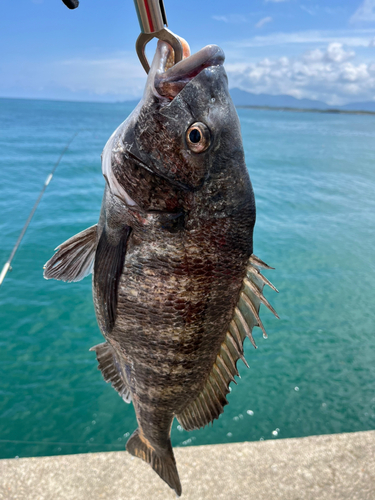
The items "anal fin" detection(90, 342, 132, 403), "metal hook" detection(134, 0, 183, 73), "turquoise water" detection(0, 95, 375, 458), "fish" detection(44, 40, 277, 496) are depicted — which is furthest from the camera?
"turquoise water" detection(0, 95, 375, 458)

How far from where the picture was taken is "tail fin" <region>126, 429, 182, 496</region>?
202 centimetres

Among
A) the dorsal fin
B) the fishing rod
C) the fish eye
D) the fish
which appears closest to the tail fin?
the dorsal fin

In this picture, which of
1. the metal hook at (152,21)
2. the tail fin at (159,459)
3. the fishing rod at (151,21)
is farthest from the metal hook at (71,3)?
the tail fin at (159,459)

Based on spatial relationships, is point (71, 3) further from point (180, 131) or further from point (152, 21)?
point (180, 131)

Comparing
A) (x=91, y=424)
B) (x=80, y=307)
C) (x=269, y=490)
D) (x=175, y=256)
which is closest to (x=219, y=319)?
(x=175, y=256)

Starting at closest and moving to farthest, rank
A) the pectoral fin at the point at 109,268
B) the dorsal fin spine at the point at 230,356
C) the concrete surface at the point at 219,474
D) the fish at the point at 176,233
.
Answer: the fish at the point at 176,233 → the pectoral fin at the point at 109,268 → the dorsal fin spine at the point at 230,356 → the concrete surface at the point at 219,474

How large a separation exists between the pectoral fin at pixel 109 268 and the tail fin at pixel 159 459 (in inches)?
39.8

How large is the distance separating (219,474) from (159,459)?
4.05 ft

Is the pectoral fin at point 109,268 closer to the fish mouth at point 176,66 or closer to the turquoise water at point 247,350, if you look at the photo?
the fish mouth at point 176,66

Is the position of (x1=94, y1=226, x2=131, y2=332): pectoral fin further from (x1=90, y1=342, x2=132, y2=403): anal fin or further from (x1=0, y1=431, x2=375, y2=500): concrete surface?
(x1=0, y1=431, x2=375, y2=500): concrete surface

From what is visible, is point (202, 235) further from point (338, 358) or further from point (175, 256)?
point (338, 358)

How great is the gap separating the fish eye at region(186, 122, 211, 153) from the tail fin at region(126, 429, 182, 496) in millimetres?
1657

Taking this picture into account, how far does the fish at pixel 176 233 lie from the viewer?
1.28 metres

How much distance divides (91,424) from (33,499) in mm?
1871
